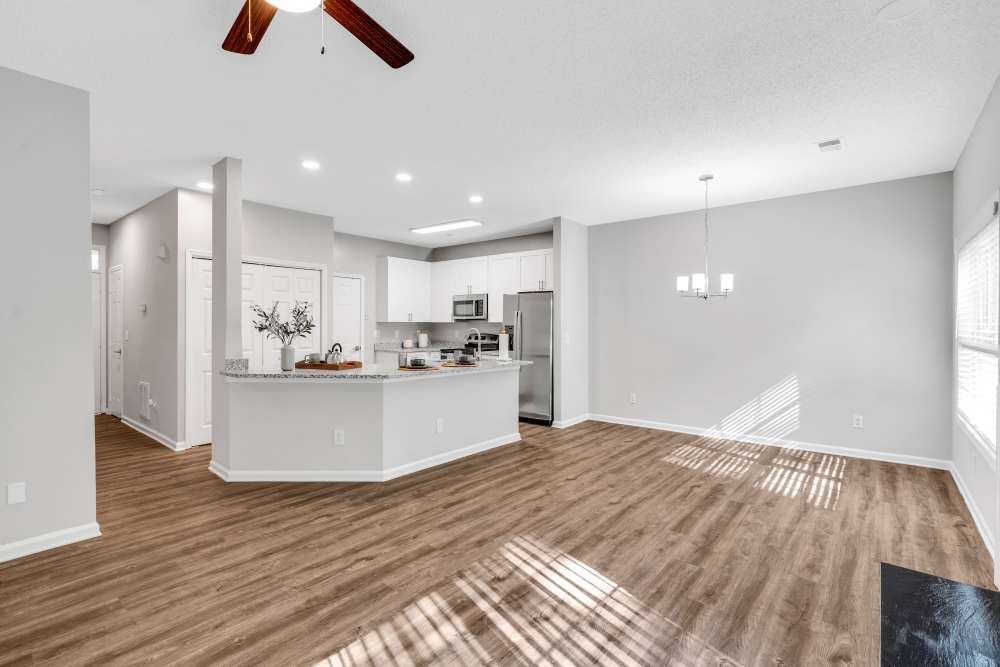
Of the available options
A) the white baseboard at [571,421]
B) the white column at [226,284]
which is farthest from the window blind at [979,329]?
the white column at [226,284]

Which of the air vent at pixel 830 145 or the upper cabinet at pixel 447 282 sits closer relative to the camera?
the air vent at pixel 830 145

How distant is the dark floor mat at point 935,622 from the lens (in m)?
0.73

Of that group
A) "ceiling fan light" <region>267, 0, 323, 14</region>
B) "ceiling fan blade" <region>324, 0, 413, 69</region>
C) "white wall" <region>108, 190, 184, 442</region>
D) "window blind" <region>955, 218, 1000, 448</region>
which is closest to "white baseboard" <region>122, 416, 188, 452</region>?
"white wall" <region>108, 190, 184, 442</region>

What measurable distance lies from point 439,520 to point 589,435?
287 centimetres

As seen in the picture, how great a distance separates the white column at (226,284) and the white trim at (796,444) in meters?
4.38

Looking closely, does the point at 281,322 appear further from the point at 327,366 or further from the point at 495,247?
the point at 495,247

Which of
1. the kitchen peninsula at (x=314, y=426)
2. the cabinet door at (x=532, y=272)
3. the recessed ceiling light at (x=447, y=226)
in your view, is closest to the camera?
the kitchen peninsula at (x=314, y=426)

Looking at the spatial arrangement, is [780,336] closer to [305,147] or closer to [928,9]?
[928,9]

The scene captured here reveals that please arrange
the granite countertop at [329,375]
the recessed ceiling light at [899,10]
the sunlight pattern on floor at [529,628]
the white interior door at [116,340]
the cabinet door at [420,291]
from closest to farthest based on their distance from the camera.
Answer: the sunlight pattern on floor at [529,628]
the recessed ceiling light at [899,10]
the granite countertop at [329,375]
the white interior door at [116,340]
the cabinet door at [420,291]

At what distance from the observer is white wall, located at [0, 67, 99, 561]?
2648 millimetres

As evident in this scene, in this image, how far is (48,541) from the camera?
108 inches

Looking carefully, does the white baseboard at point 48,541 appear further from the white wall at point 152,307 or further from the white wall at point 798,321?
the white wall at point 798,321

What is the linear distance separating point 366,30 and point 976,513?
4542mm

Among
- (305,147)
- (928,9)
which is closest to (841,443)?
(928,9)
